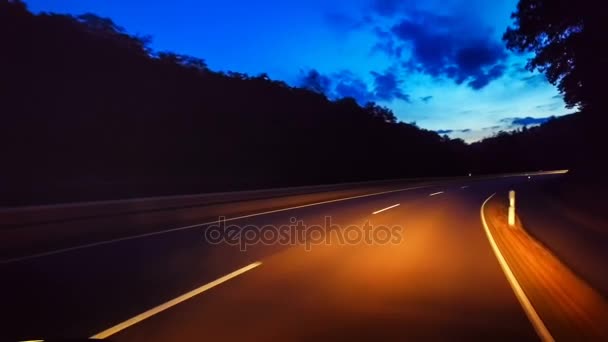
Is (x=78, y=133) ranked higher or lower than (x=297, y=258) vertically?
higher

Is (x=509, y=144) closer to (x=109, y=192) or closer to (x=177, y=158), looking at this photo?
(x=177, y=158)

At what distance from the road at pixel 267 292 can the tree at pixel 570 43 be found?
56.4 feet

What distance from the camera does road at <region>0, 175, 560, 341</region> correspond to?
620 cm

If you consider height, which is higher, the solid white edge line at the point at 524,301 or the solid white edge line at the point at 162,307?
the solid white edge line at the point at 162,307

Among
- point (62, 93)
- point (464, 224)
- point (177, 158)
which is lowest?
point (464, 224)

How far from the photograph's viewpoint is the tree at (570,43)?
84.8ft

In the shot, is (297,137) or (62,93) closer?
(62,93)

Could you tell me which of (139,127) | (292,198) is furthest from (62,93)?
(292,198)

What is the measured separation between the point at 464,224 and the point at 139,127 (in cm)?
3094

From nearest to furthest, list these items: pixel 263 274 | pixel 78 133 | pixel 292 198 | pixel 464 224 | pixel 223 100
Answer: pixel 263 274
pixel 464 224
pixel 292 198
pixel 78 133
pixel 223 100

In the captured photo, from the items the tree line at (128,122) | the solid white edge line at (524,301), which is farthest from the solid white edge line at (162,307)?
the tree line at (128,122)

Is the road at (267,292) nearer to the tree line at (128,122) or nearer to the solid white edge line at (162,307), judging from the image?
the solid white edge line at (162,307)

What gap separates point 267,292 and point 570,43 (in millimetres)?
27839

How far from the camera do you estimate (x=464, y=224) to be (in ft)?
61.2
